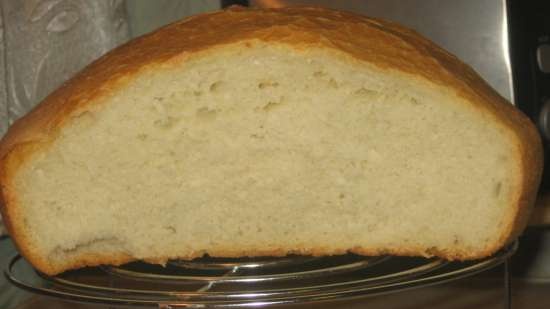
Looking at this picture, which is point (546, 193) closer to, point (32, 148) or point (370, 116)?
point (370, 116)

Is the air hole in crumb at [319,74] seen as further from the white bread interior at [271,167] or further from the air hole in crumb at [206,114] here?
the air hole in crumb at [206,114]

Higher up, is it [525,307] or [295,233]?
[295,233]

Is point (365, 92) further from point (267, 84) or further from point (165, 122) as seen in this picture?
point (165, 122)

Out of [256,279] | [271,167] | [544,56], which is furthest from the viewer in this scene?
[544,56]

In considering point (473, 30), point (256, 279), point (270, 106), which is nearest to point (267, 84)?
point (270, 106)

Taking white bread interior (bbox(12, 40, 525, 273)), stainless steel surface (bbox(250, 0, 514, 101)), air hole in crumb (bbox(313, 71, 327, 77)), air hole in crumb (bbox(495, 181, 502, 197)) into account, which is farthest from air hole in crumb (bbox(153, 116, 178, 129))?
stainless steel surface (bbox(250, 0, 514, 101))

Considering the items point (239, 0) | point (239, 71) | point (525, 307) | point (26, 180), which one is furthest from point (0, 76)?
point (525, 307)

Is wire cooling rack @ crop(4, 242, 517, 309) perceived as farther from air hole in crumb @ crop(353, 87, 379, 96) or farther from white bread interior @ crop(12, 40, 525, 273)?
air hole in crumb @ crop(353, 87, 379, 96)
